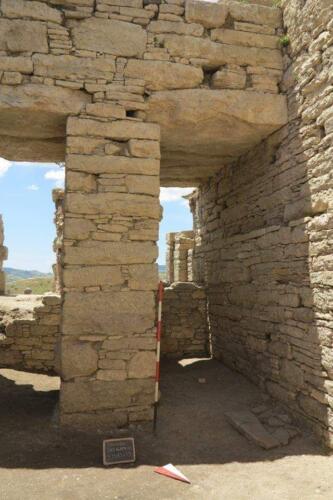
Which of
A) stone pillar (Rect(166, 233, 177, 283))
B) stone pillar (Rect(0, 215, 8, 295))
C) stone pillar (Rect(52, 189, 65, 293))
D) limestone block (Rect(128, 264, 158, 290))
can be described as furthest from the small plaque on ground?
stone pillar (Rect(166, 233, 177, 283))

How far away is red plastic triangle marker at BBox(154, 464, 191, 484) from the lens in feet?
12.6

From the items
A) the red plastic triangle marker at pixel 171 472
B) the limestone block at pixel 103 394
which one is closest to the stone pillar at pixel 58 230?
the limestone block at pixel 103 394

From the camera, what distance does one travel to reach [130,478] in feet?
12.6

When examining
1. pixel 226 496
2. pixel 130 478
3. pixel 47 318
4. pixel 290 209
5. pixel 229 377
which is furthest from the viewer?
pixel 47 318

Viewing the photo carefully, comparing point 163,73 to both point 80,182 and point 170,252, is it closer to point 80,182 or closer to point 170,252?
point 80,182

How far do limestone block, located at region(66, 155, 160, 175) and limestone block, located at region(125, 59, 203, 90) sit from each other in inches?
39.4

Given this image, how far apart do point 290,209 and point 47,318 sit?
4.96m

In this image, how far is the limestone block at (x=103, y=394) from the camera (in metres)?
4.65

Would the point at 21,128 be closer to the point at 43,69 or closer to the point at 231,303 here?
the point at 43,69

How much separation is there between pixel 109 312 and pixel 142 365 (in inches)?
29.6

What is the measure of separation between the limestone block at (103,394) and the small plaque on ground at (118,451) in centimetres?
49

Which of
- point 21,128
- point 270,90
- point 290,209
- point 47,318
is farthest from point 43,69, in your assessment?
point 47,318

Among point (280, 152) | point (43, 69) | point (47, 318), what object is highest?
point (43, 69)

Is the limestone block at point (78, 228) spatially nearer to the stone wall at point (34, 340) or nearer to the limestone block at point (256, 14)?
the stone wall at point (34, 340)
